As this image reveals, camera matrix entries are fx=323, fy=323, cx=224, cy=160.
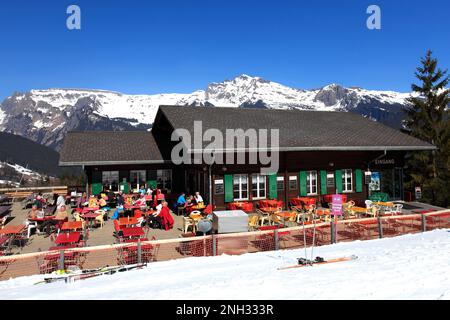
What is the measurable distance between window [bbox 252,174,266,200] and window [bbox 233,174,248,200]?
43 cm

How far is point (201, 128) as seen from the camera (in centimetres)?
1659

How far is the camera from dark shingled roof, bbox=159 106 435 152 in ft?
54.0

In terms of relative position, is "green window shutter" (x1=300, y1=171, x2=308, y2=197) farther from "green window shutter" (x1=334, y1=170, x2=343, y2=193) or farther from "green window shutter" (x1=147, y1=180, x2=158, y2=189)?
"green window shutter" (x1=147, y1=180, x2=158, y2=189)

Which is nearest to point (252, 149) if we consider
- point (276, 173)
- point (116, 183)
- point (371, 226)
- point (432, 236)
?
point (276, 173)

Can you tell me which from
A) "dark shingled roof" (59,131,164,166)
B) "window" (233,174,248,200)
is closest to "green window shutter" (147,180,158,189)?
"dark shingled roof" (59,131,164,166)

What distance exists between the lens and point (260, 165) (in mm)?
16203

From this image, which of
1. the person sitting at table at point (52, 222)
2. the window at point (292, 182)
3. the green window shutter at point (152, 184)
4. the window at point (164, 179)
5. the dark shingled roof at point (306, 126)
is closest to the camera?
the person sitting at table at point (52, 222)

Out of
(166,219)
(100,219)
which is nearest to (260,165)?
(166,219)

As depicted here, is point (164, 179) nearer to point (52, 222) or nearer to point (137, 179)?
point (137, 179)

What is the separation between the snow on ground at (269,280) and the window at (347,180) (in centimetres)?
892

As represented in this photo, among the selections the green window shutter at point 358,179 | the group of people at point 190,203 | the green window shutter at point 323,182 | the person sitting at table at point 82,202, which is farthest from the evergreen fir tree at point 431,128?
the person sitting at table at point 82,202

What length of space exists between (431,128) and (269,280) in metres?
22.8

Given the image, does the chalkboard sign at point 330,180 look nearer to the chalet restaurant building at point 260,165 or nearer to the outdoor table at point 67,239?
the chalet restaurant building at point 260,165

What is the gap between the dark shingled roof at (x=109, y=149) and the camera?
58.5 feet
